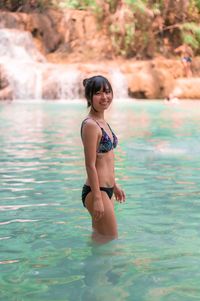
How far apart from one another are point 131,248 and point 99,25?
2996 cm

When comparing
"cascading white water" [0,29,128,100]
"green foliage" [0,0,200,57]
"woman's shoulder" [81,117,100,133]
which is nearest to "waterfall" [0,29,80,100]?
"cascading white water" [0,29,128,100]

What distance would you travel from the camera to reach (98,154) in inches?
153

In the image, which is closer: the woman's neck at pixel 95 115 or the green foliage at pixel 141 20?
the woman's neck at pixel 95 115

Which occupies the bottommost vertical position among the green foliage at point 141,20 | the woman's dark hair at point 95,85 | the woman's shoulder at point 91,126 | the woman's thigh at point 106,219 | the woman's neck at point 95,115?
the woman's thigh at point 106,219

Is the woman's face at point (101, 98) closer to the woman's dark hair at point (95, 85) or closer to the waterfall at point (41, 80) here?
the woman's dark hair at point (95, 85)

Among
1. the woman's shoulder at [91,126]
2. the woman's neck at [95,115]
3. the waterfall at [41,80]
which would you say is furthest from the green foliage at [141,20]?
the woman's shoulder at [91,126]

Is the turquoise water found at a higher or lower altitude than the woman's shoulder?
lower

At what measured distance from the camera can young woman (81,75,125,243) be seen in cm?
378

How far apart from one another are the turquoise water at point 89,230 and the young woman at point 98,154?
0.31 metres

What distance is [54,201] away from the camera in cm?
570

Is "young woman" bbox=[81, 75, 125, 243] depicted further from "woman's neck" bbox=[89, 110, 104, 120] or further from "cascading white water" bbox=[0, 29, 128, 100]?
"cascading white water" bbox=[0, 29, 128, 100]

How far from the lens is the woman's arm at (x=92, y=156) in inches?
148

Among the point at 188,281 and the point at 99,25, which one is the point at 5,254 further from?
the point at 99,25

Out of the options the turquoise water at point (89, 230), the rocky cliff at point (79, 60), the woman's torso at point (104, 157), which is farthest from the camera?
the rocky cliff at point (79, 60)
